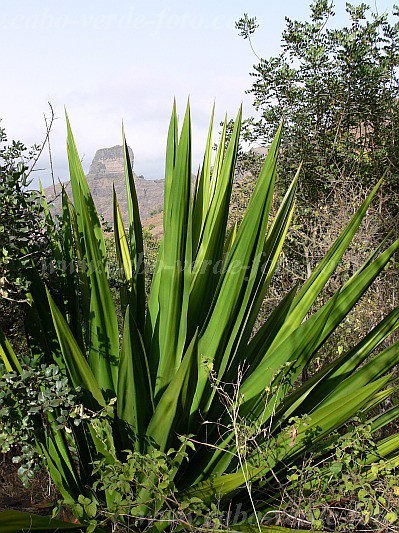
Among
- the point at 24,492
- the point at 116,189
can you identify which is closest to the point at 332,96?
the point at 24,492

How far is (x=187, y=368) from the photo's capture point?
5.37 ft

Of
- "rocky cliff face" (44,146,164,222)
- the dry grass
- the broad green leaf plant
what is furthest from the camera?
"rocky cliff face" (44,146,164,222)

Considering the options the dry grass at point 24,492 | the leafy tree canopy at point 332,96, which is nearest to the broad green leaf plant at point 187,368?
the dry grass at point 24,492

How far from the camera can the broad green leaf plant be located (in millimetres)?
1757

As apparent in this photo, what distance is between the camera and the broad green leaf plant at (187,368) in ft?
5.76

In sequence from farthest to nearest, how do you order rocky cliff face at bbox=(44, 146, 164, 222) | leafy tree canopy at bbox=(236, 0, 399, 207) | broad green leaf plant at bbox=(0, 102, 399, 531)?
rocky cliff face at bbox=(44, 146, 164, 222)
leafy tree canopy at bbox=(236, 0, 399, 207)
broad green leaf plant at bbox=(0, 102, 399, 531)

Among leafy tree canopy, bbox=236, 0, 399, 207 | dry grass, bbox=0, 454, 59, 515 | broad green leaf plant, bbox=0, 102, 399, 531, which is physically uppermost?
leafy tree canopy, bbox=236, 0, 399, 207

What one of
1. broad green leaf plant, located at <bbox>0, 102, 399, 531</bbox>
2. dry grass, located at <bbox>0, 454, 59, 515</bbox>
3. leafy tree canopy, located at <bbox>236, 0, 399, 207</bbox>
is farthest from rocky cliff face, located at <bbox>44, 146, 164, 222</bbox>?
broad green leaf plant, located at <bbox>0, 102, 399, 531</bbox>

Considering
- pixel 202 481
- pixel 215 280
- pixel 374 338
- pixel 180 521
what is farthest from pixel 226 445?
pixel 374 338

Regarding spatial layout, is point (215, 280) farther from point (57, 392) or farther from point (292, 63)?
point (292, 63)

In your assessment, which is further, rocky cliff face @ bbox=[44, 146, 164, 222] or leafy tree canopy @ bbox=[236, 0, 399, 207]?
rocky cliff face @ bbox=[44, 146, 164, 222]

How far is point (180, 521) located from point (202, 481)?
211 millimetres

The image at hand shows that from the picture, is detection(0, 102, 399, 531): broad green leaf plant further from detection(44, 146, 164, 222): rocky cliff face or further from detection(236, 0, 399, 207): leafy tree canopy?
detection(44, 146, 164, 222): rocky cliff face

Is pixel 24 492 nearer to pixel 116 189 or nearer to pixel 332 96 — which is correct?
pixel 332 96
